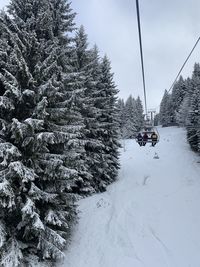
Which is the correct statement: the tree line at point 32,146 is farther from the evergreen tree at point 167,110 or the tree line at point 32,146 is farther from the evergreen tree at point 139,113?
the evergreen tree at point 167,110

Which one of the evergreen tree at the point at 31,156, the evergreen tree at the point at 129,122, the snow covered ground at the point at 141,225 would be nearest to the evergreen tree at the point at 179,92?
the evergreen tree at the point at 129,122

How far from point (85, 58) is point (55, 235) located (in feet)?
40.9

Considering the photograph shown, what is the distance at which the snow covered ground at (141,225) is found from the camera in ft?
33.0

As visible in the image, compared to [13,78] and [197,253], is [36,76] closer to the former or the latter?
[13,78]

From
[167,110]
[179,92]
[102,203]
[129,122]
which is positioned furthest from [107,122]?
[167,110]

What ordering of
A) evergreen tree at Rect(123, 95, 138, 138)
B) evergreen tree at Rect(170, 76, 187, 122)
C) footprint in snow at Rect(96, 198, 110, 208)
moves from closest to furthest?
1. footprint in snow at Rect(96, 198, 110, 208)
2. evergreen tree at Rect(123, 95, 138, 138)
3. evergreen tree at Rect(170, 76, 187, 122)

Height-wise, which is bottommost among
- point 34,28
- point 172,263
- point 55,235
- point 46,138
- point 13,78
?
point 172,263

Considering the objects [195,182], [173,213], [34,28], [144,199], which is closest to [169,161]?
[195,182]

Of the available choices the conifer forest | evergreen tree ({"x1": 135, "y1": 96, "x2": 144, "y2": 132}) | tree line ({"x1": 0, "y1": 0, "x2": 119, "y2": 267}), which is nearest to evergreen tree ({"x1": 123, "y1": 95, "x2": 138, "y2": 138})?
evergreen tree ({"x1": 135, "y1": 96, "x2": 144, "y2": 132})

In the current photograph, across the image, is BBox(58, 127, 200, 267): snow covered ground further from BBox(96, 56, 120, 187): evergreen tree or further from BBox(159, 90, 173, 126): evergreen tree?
BBox(159, 90, 173, 126): evergreen tree

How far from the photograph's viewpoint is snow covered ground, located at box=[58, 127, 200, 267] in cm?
1007

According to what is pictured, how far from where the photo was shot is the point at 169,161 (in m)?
28.9

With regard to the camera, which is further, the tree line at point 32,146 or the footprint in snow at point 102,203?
the footprint in snow at point 102,203

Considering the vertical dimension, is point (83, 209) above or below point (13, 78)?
below
